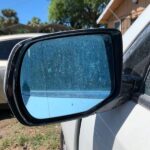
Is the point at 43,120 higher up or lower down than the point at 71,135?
higher up

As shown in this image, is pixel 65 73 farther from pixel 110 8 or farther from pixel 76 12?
pixel 76 12

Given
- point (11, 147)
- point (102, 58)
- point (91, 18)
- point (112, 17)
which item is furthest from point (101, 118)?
point (91, 18)

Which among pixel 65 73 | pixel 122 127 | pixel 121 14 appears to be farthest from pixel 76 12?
pixel 122 127

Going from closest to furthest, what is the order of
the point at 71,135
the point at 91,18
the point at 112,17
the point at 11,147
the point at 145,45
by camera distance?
1. the point at 145,45
2. the point at 71,135
3. the point at 11,147
4. the point at 112,17
5. the point at 91,18

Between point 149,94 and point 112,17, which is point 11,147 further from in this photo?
point 112,17

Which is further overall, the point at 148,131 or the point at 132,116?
the point at 132,116

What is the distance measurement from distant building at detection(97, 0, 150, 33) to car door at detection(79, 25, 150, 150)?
1618 centimetres

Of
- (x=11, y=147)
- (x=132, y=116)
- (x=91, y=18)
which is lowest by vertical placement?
(x=91, y=18)

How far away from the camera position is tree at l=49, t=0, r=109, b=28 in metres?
48.2

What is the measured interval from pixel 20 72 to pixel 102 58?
339mm

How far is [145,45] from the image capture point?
2.00 meters

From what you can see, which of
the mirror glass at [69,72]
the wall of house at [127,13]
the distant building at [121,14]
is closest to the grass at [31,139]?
the mirror glass at [69,72]

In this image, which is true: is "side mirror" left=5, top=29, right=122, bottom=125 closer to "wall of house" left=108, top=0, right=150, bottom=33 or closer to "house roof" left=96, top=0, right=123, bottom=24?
"wall of house" left=108, top=0, right=150, bottom=33

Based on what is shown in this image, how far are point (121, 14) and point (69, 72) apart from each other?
2049 cm
